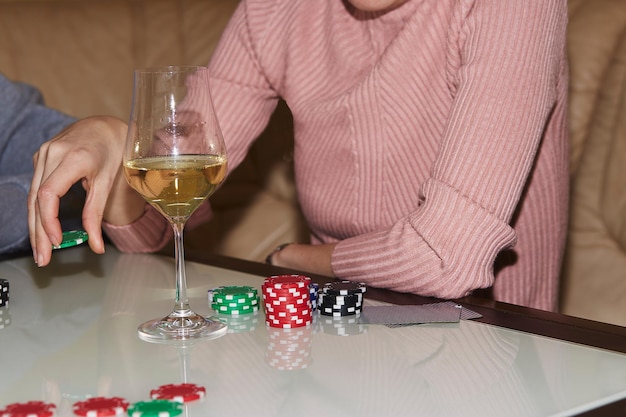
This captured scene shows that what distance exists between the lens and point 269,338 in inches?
35.8

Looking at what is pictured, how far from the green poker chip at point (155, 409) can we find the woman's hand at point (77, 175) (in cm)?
47

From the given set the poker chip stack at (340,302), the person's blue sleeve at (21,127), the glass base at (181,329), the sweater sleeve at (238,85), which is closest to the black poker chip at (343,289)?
the poker chip stack at (340,302)

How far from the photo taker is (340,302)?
0.97 metres

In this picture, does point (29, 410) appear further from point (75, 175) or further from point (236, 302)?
point (75, 175)

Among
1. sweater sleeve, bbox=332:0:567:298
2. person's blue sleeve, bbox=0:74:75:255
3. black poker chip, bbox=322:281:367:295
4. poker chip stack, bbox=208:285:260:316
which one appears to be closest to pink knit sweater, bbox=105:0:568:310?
sweater sleeve, bbox=332:0:567:298

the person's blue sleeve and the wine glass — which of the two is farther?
the person's blue sleeve

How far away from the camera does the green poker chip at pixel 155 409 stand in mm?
673

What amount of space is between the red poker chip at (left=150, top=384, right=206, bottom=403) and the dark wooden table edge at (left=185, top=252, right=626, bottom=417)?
30 cm

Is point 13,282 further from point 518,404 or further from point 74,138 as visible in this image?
point 518,404

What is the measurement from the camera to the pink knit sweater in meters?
1.16

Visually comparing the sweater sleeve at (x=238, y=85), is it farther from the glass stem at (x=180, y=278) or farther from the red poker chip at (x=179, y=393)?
the red poker chip at (x=179, y=393)

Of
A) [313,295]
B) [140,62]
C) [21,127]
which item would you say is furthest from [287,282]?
[140,62]

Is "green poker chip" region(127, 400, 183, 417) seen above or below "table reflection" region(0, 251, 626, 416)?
above

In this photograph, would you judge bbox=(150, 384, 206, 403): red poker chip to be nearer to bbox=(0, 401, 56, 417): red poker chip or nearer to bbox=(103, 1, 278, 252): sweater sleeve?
bbox=(0, 401, 56, 417): red poker chip
